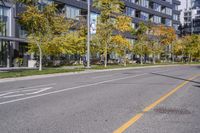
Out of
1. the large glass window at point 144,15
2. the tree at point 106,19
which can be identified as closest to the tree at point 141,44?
the tree at point 106,19

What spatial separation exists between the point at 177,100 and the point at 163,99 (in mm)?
483

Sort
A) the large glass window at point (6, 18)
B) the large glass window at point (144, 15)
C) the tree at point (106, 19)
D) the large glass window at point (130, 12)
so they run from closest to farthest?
the large glass window at point (6, 18)
the tree at point (106, 19)
the large glass window at point (130, 12)
the large glass window at point (144, 15)

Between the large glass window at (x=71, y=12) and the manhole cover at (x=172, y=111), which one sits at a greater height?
the large glass window at (x=71, y=12)

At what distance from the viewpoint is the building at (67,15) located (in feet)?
154

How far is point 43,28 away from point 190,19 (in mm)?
136400

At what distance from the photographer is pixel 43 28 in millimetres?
38125

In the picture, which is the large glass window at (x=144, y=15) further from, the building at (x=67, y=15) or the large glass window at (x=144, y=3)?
the large glass window at (x=144, y=3)

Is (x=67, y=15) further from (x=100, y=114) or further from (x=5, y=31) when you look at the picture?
(x=100, y=114)

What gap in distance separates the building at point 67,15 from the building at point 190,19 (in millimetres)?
46165

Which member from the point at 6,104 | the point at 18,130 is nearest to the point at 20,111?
the point at 6,104

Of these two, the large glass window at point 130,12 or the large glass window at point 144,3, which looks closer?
the large glass window at point 130,12

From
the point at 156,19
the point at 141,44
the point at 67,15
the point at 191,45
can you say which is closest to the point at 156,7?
the point at 156,19

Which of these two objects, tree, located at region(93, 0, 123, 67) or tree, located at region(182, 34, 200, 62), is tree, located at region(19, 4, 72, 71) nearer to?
tree, located at region(93, 0, 123, 67)

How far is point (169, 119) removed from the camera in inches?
375
